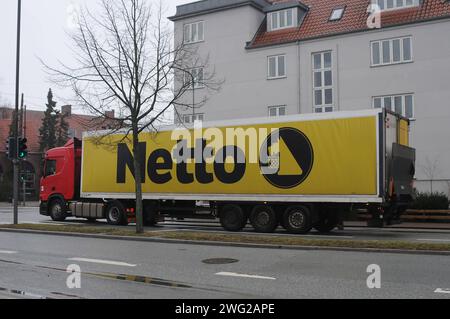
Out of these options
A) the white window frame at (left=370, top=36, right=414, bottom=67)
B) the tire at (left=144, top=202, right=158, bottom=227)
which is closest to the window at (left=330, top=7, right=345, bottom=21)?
the white window frame at (left=370, top=36, right=414, bottom=67)

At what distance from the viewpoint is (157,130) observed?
64.9ft

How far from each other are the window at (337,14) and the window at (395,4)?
199 cm

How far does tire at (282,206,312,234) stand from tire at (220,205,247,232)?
5.06 feet

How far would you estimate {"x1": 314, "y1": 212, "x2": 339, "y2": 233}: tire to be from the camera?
58.7 ft

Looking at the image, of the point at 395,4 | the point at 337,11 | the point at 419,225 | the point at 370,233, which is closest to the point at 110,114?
the point at 370,233

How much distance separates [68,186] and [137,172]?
7.41m

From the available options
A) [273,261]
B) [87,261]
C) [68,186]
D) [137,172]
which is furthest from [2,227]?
[273,261]

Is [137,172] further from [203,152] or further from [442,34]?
[442,34]

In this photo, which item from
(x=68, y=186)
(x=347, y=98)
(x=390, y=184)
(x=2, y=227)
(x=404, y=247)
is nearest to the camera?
(x=404, y=247)

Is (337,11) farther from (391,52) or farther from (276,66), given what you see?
(391,52)

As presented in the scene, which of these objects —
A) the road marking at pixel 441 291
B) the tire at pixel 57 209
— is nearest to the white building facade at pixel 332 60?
the tire at pixel 57 209

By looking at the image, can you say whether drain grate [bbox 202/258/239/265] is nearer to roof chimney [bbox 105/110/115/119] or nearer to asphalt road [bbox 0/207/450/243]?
asphalt road [bbox 0/207/450/243]

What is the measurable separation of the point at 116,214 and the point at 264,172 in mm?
6983

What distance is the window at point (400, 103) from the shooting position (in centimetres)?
2834
